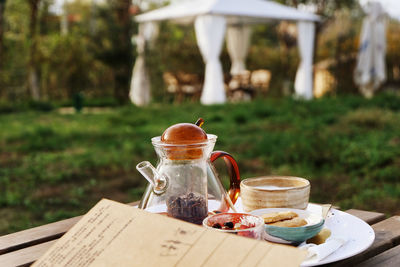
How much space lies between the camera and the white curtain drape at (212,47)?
33.7ft

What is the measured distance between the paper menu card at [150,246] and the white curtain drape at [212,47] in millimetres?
9274

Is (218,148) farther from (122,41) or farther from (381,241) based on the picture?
(122,41)

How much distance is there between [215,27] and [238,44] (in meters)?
3.33

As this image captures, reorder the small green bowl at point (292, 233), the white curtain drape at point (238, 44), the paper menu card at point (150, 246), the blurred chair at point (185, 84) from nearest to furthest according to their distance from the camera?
the paper menu card at point (150, 246) < the small green bowl at point (292, 233) < the blurred chair at point (185, 84) < the white curtain drape at point (238, 44)

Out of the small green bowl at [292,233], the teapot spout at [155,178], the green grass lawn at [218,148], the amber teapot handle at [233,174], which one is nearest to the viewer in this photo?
the small green bowl at [292,233]

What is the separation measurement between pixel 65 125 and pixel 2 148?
1.76 m

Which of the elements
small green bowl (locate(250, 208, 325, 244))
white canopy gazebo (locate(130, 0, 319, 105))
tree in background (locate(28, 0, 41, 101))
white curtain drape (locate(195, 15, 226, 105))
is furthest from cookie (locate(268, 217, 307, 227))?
tree in background (locate(28, 0, 41, 101))

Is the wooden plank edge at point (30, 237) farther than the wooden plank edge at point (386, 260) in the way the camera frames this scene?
Yes

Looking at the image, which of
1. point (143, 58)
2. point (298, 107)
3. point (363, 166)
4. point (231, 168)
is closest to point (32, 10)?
point (143, 58)

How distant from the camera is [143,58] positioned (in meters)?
11.8

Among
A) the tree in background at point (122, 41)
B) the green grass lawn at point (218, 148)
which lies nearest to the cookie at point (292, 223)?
the green grass lawn at point (218, 148)

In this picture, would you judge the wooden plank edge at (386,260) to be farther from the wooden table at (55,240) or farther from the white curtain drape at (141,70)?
the white curtain drape at (141,70)

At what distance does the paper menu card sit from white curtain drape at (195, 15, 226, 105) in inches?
365

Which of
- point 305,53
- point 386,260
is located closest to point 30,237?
point 386,260
